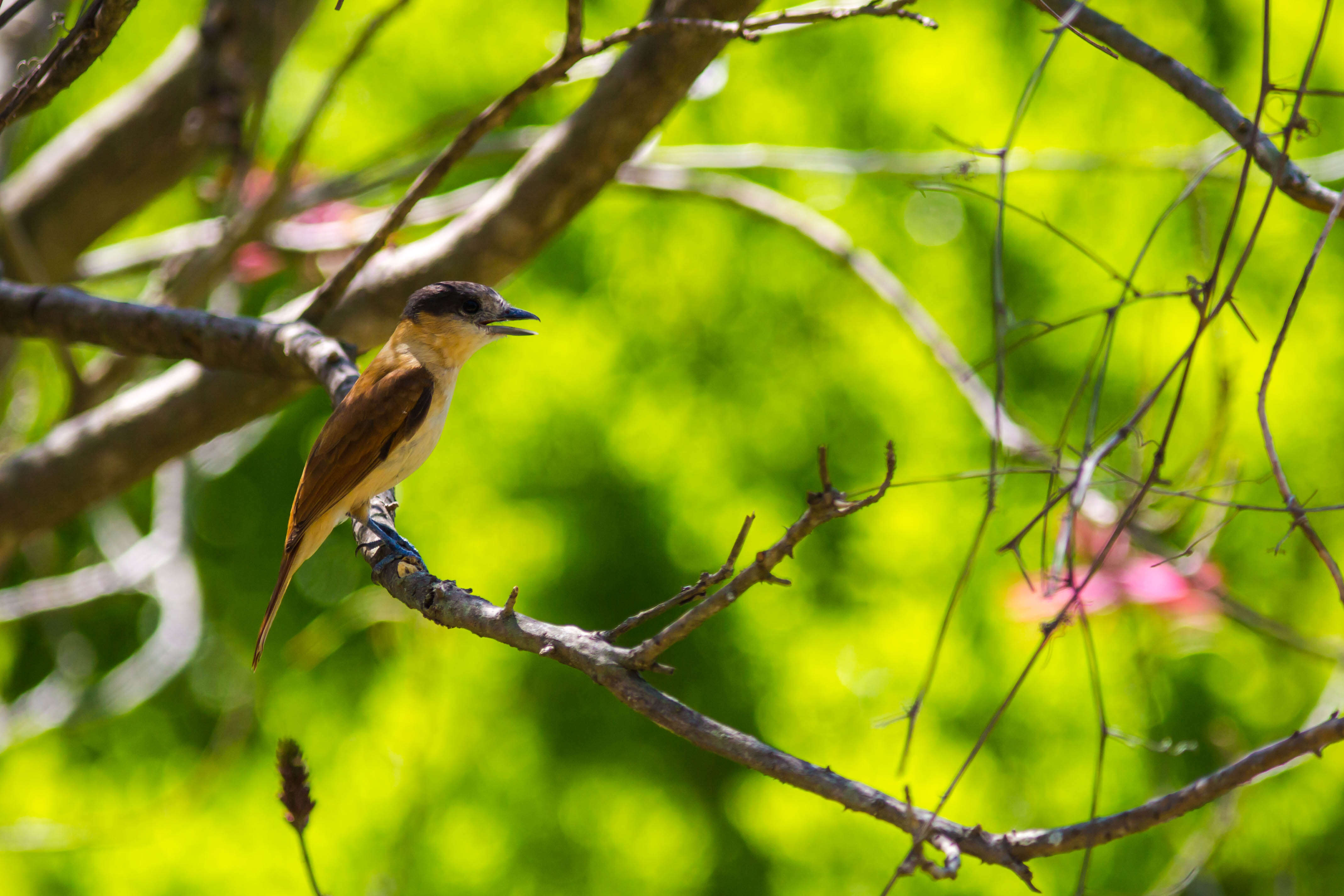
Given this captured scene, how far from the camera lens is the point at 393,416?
207 cm

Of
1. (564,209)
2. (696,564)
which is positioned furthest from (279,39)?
(696,564)

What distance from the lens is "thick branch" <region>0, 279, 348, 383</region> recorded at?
6.36 ft

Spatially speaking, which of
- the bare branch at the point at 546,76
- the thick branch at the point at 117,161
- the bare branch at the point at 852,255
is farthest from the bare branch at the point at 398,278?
the thick branch at the point at 117,161

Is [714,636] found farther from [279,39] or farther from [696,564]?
[279,39]

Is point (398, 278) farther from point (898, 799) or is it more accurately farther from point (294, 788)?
point (898, 799)

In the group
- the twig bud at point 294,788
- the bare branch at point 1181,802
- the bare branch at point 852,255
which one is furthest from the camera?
the bare branch at point 852,255

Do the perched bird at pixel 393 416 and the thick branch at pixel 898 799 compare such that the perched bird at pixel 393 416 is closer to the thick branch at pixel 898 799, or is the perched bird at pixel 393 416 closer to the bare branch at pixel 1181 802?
the thick branch at pixel 898 799

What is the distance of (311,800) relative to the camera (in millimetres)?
1015

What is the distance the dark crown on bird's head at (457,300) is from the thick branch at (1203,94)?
4.16 ft

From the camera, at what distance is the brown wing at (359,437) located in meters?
2.00

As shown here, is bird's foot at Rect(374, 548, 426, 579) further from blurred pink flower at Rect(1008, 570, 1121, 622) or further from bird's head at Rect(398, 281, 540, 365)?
blurred pink flower at Rect(1008, 570, 1121, 622)

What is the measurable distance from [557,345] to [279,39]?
3.64ft

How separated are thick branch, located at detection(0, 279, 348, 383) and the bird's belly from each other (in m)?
0.22

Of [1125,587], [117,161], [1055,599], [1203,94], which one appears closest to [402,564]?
[1203,94]
